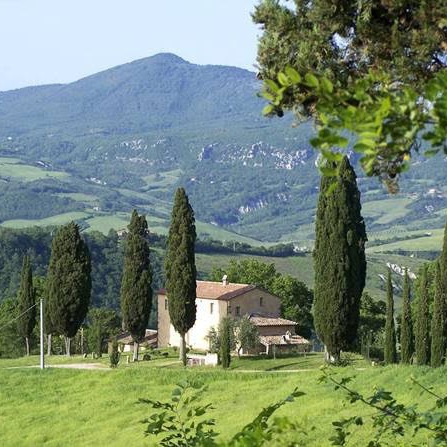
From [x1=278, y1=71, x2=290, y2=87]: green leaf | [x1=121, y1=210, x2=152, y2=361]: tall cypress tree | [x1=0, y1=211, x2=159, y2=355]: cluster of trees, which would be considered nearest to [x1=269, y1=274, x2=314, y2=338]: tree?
[x1=121, y1=210, x2=152, y2=361]: tall cypress tree

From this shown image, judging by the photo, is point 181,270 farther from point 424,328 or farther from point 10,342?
point 10,342

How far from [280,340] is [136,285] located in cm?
1200

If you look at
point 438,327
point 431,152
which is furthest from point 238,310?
point 431,152

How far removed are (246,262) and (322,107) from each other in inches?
2783

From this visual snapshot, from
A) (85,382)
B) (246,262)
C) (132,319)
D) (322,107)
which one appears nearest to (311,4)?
(322,107)

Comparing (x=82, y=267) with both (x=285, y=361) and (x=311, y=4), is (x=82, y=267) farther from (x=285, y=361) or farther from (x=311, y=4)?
(x=311, y=4)

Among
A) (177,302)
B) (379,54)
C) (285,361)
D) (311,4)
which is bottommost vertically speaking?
(285,361)

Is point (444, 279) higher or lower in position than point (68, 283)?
lower

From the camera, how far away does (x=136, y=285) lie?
154ft

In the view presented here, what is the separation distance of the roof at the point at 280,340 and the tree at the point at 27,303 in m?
13.6

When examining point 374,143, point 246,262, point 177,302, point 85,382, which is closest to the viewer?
point 374,143

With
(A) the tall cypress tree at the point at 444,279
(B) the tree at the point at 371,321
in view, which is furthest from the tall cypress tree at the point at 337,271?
(B) the tree at the point at 371,321

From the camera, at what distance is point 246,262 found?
242 feet

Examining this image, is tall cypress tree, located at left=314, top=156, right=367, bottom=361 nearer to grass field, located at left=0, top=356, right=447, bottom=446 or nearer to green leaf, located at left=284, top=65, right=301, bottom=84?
grass field, located at left=0, top=356, right=447, bottom=446
